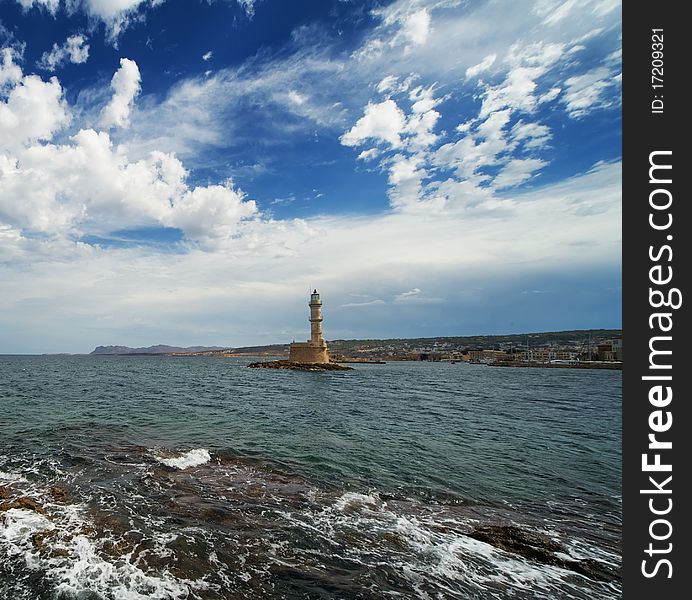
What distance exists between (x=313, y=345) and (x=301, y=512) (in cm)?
7051

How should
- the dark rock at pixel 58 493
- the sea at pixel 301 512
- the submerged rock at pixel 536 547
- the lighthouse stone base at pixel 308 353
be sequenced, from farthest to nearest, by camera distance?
the lighthouse stone base at pixel 308 353
the dark rock at pixel 58 493
the submerged rock at pixel 536 547
the sea at pixel 301 512

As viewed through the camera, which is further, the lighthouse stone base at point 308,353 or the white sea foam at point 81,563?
the lighthouse stone base at point 308,353

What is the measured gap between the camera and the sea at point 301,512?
6340 mm

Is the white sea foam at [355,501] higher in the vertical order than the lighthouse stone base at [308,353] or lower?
higher

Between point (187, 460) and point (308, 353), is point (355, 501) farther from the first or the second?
point (308, 353)

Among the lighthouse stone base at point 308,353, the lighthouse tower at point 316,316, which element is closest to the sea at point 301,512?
the lighthouse tower at point 316,316

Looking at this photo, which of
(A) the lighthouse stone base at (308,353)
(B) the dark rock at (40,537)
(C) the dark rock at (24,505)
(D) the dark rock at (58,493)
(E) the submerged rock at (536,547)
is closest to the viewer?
(E) the submerged rock at (536,547)

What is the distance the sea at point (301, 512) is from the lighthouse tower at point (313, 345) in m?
54.5

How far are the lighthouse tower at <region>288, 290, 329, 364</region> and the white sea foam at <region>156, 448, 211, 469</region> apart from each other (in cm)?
6013

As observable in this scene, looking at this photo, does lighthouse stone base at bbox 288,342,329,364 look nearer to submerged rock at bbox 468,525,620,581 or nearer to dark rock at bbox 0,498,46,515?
dark rock at bbox 0,498,46,515

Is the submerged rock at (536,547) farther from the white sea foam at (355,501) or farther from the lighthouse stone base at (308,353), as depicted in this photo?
the lighthouse stone base at (308,353)

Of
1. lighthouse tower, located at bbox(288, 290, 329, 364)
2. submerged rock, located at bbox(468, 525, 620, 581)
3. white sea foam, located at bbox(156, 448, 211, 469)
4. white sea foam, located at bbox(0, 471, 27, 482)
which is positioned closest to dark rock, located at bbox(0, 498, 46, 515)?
white sea foam, located at bbox(0, 471, 27, 482)
